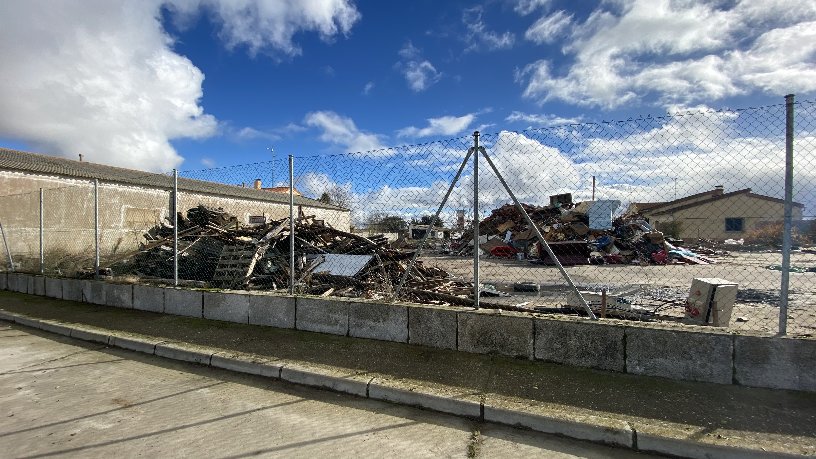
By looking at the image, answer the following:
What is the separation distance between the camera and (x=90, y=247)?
669 inches

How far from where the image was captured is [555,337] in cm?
449

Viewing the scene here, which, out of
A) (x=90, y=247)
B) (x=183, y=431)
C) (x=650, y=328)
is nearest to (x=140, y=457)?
(x=183, y=431)

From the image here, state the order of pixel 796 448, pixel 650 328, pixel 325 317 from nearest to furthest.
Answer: pixel 796 448, pixel 650 328, pixel 325 317

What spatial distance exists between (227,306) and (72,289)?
510cm

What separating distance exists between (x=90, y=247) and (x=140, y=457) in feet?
59.1

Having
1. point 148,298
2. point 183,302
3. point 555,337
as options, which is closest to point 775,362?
point 555,337

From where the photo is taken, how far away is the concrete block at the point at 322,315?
5.75 m

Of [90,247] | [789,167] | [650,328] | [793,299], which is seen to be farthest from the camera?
[90,247]

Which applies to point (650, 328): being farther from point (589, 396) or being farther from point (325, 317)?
point (325, 317)

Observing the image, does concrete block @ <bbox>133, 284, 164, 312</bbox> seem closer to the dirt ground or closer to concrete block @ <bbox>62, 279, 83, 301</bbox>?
concrete block @ <bbox>62, 279, 83, 301</bbox>

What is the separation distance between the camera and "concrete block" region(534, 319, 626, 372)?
4234 millimetres

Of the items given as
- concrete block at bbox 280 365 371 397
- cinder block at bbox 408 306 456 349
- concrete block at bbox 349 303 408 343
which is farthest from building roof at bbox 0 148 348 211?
concrete block at bbox 280 365 371 397

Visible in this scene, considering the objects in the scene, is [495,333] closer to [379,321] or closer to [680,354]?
[379,321]

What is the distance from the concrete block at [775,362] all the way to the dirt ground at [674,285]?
44.3 inches
